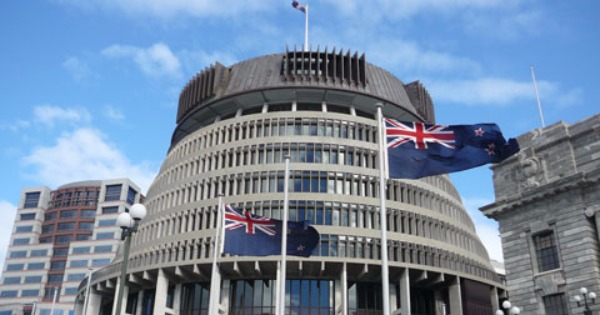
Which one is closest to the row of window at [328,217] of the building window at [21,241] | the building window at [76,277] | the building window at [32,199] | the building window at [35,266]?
the building window at [76,277]

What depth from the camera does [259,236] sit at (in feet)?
117

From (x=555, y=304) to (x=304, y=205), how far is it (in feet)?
113

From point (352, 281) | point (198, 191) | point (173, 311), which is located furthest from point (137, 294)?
point (352, 281)

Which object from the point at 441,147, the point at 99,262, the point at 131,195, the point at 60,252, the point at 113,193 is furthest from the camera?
the point at 131,195

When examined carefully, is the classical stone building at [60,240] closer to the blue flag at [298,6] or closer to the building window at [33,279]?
the building window at [33,279]

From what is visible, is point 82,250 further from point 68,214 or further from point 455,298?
point 455,298

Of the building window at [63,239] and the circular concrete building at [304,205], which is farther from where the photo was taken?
the building window at [63,239]

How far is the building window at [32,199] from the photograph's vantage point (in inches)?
6437

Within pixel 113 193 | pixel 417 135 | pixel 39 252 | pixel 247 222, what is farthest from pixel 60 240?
pixel 417 135

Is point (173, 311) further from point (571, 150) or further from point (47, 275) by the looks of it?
point (47, 275)

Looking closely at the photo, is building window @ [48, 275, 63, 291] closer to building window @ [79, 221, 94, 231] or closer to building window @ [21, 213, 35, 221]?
building window @ [79, 221, 94, 231]

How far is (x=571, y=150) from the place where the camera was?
3756 cm

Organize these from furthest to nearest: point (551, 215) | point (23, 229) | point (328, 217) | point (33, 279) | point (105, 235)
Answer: point (23, 229) → point (33, 279) → point (105, 235) → point (328, 217) → point (551, 215)

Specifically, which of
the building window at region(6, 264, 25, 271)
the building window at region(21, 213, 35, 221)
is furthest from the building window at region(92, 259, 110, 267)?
the building window at region(21, 213, 35, 221)
